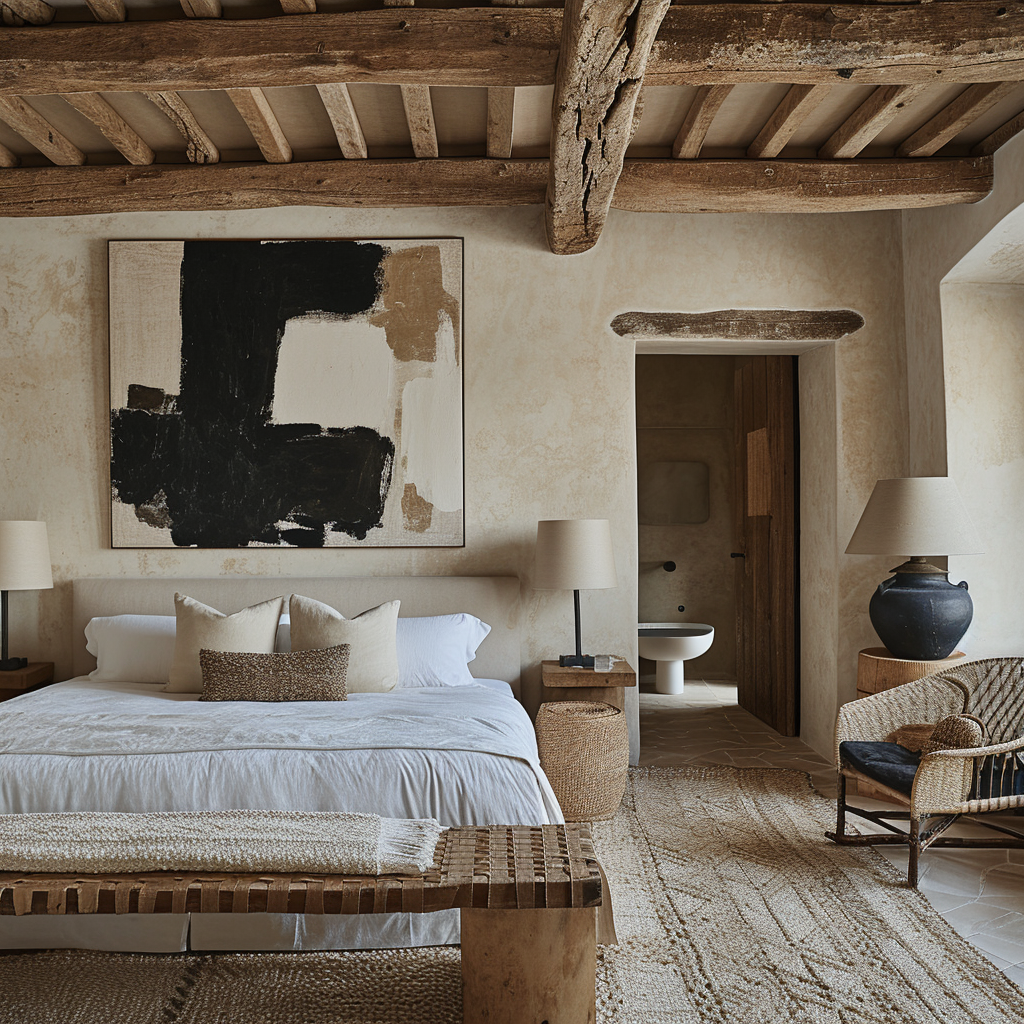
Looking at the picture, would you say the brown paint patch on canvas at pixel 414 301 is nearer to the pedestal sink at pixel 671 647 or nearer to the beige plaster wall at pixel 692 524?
the pedestal sink at pixel 671 647

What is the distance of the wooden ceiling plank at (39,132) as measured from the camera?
11.5ft

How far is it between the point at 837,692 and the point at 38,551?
4010 millimetres

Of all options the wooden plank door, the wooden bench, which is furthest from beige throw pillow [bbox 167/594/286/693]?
the wooden plank door

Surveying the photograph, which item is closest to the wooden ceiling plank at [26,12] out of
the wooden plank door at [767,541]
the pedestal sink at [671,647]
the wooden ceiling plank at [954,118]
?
the wooden ceiling plank at [954,118]

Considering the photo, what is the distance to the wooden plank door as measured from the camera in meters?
5.07

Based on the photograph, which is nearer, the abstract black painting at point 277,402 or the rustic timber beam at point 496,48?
the rustic timber beam at point 496,48

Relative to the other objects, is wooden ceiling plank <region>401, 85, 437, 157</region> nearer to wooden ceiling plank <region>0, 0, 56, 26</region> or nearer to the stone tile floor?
wooden ceiling plank <region>0, 0, 56, 26</region>

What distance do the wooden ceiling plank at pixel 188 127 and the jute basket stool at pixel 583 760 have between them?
2.87 meters

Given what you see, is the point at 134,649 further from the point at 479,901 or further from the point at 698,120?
the point at 698,120

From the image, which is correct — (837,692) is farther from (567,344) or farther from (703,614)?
(703,614)

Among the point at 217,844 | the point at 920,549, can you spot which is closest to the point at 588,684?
the point at 920,549

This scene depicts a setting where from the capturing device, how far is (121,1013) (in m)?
2.24

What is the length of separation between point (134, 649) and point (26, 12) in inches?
99.0

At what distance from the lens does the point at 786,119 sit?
3564mm
